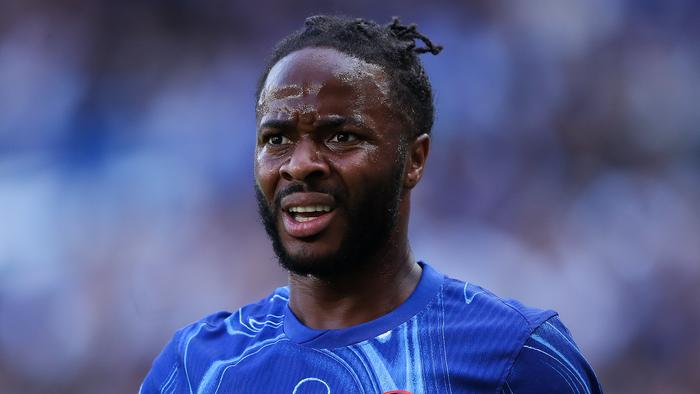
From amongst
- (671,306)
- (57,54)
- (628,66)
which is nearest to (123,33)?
(57,54)

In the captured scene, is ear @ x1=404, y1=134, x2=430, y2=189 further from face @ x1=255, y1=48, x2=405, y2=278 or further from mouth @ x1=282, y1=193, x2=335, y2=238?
mouth @ x1=282, y1=193, x2=335, y2=238

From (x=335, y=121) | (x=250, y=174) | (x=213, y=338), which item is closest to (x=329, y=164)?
(x=335, y=121)

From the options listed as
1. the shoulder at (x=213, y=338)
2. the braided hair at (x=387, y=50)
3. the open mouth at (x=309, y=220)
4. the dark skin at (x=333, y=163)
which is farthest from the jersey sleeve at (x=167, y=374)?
the braided hair at (x=387, y=50)

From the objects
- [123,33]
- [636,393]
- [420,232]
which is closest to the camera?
[636,393]

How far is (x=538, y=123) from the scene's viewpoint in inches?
215

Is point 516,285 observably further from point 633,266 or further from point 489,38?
point 489,38

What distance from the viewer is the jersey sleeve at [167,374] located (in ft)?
8.93

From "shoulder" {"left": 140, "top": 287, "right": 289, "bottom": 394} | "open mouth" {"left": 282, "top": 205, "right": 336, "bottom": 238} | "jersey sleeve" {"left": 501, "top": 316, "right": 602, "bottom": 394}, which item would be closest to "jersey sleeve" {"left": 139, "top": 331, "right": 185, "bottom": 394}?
"shoulder" {"left": 140, "top": 287, "right": 289, "bottom": 394}

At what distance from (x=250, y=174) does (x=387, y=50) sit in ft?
10.1

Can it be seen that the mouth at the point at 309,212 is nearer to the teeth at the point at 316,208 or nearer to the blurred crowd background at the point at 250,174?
the teeth at the point at 316,208

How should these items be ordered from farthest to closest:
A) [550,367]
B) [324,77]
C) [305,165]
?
1. [324,77]
2. [305,165]
3. [550,367]

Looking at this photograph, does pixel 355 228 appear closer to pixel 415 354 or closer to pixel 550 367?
pixel 415 354

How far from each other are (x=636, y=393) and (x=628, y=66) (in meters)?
1.87

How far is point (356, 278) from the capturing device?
2574 millimetres
